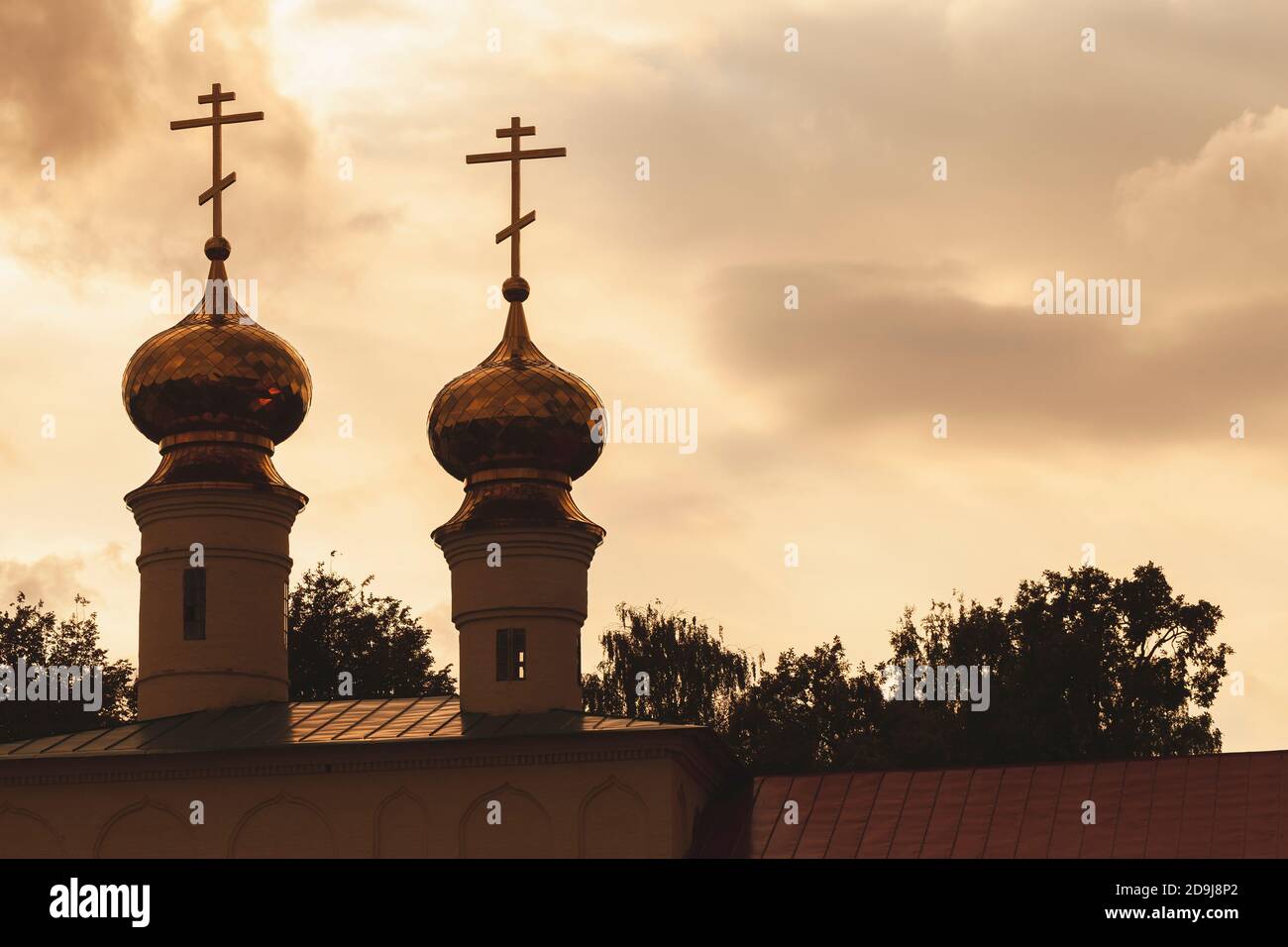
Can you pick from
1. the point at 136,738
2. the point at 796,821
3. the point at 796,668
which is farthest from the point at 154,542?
the point at 796,668

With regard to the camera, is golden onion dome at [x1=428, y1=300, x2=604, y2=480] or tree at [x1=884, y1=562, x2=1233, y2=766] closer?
golden onion dome at [x1=428, y1=300, x2=604, y2=480]

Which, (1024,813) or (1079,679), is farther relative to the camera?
(1079,679)

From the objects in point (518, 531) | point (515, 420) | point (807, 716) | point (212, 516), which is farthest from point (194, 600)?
point (807, 716)

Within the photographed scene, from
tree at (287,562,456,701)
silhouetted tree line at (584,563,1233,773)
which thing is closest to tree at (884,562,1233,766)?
silhouetted tree line at (584,563,1233,773)

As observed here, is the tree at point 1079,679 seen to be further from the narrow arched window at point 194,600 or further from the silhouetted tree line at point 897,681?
the narrow arched window at point 194,600

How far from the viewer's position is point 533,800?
24.2 metres

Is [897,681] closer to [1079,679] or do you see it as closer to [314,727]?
[1079,679]

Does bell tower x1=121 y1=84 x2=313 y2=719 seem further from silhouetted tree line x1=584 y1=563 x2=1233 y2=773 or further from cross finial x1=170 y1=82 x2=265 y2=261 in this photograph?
silhouetted tree line x1=584 y1=563 x2=1233 y2=773

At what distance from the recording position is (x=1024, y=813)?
933 inches

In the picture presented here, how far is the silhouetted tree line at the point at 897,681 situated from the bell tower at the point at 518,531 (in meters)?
9.58

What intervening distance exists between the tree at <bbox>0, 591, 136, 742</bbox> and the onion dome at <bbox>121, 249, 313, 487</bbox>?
1120cm

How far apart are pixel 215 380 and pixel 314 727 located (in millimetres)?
4556

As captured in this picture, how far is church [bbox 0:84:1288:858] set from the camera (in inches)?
939

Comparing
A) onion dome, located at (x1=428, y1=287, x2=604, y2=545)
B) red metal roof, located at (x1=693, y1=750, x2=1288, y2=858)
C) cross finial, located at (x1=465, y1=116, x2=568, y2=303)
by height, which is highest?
cross finial, located at (x1=465, y1=116, x2=568, y2=303)
